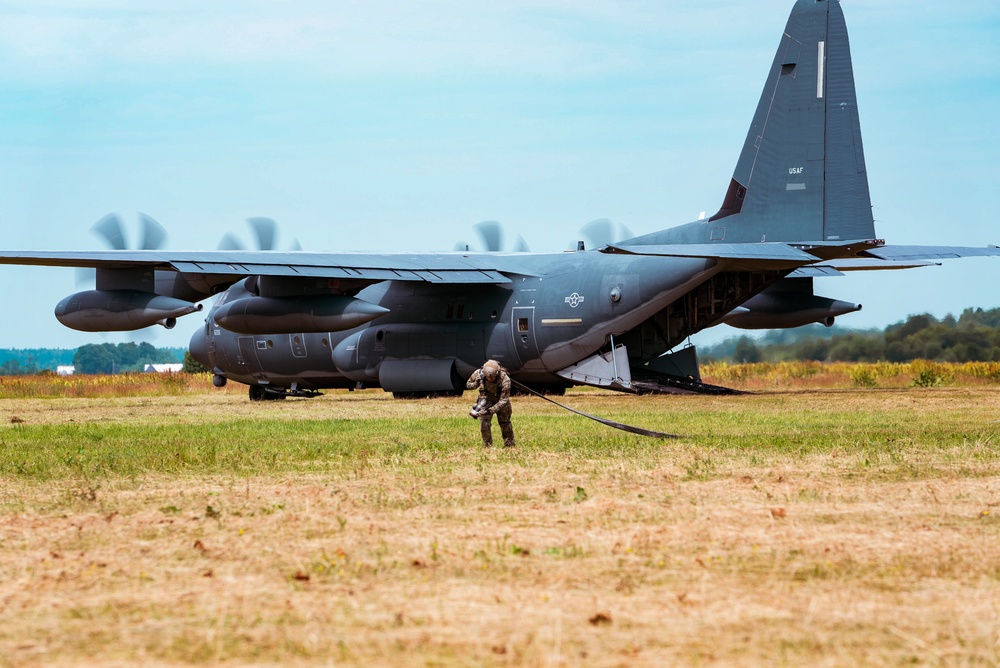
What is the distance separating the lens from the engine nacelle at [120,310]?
2822 centimetres

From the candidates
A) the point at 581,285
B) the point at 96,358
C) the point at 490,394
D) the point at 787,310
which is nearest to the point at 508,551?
the point at 490,394

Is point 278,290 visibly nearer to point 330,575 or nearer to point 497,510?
point 497,510

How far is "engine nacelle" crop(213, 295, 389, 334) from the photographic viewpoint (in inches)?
1131

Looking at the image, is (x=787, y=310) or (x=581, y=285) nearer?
(x=581, y=285)

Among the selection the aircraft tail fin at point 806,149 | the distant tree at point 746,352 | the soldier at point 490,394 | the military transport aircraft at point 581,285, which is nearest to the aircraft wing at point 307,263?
the military transport aircraft at point 581,285

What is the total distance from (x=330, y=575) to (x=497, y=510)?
3.20 meters

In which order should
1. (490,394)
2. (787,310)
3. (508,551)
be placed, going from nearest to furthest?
(508,551) < (490,394) < (787,310)

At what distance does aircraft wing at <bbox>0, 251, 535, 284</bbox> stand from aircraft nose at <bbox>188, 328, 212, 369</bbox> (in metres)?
7.79

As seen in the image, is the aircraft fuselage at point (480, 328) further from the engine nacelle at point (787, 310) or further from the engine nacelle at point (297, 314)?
the engine nacelle at point (787, 310)

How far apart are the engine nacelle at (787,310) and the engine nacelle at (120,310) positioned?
46.1ft

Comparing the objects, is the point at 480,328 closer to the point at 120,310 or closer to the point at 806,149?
the point at 120,310

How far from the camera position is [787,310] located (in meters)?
33.4

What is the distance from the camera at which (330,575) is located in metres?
9.16

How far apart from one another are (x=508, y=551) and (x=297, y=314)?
19868 mm
